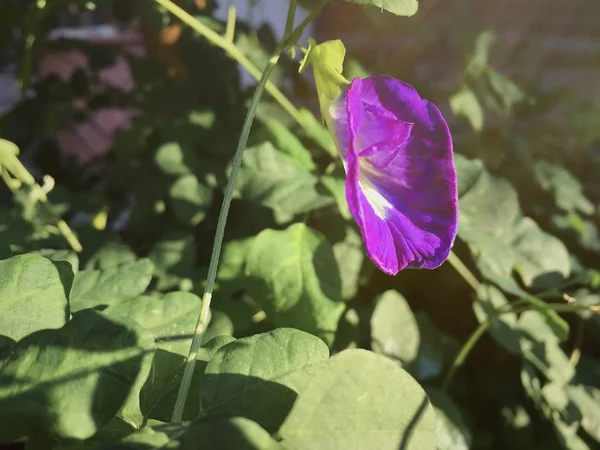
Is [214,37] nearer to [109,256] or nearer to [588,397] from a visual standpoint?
[109,256]

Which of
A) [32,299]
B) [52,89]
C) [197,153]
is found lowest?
[52,89]

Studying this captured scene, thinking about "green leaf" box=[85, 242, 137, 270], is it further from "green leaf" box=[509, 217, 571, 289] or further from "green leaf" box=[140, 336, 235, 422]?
"green leaf" box=[509, 217, 571, 289]

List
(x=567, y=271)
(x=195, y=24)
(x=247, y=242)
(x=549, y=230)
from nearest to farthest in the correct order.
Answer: (x=195, y=24), (x=247, y=242), (x=567, y=271), (x=549, y=230)

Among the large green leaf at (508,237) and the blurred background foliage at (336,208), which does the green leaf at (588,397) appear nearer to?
the blurred background foliage at (336,208)

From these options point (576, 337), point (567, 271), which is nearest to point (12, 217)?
point (567, 271)

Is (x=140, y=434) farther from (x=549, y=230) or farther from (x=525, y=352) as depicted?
(x=549, y=230)

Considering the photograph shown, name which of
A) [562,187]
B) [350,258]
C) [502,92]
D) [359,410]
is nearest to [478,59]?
[502,92]
